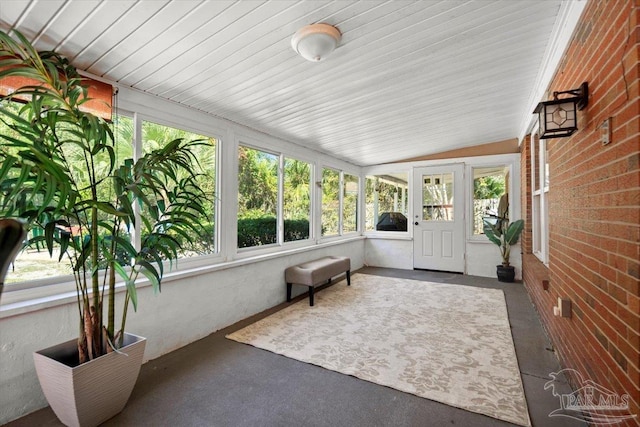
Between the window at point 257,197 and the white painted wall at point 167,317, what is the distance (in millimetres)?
361

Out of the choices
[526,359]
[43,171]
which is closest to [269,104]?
[43,171]

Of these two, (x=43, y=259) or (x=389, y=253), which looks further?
(x=389, y=253)

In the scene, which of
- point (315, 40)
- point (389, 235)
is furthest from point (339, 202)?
point (315, 40)

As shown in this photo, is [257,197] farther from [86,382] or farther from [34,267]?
[86,382]

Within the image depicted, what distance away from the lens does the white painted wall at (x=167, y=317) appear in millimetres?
1776

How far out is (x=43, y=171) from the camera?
1326mm

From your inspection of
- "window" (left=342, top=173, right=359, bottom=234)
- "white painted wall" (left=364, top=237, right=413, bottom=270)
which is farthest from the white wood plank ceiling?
"white painted wall" (left=364, top=237, right=413, bottom=270)

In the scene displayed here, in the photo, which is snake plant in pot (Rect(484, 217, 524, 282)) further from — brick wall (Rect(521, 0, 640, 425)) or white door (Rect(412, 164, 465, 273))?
brick wall (Rect(521, 0, 640, 425))

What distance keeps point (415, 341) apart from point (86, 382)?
8.06 ft

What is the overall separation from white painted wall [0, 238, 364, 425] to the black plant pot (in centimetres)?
321

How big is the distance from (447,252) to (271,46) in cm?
500

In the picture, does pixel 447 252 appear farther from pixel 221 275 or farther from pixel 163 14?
pixel 163 14

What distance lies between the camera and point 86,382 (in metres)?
1.60

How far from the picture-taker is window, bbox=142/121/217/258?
8.77 feet
